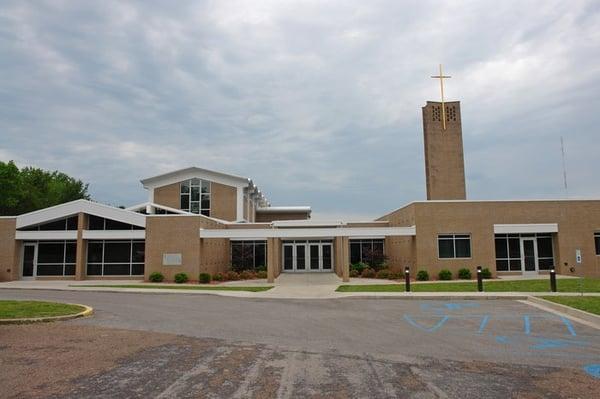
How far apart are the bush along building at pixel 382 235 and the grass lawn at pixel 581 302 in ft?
36.9

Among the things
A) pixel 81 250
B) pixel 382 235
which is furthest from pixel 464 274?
pixel 81 250

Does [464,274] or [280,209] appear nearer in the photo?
[464,274]

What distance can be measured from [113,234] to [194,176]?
37.3ft

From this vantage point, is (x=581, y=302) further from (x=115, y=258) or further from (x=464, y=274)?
(x=115, y=258)

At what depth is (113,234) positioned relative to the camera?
103 ft

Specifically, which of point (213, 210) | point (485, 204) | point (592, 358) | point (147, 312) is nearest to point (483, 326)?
point (592, 358)

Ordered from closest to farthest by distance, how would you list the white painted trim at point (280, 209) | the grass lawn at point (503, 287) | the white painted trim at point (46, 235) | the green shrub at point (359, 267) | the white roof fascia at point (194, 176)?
the grass lawn at point (503, 287) < the white painted trim at point (46, 235) < the green shrub at point (359, 267) < the white roof fascia at point (194, 176) < the white painted trim at point (280, 209)

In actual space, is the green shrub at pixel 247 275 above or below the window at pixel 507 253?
below

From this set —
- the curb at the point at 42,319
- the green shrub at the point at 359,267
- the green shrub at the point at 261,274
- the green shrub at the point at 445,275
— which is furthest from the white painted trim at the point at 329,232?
the curb at the point at 42,319

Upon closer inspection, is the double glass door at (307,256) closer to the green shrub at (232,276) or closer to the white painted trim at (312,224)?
the white painted trim at (312,224)

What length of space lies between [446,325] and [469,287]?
1109cm

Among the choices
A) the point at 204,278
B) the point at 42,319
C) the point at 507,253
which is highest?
the point at 507,253

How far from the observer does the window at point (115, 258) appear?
3219cm

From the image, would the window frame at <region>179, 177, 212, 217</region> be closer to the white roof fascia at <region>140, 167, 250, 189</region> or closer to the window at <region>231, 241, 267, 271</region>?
the white roof fascia at <region>140, 167, 250, 189</region>
